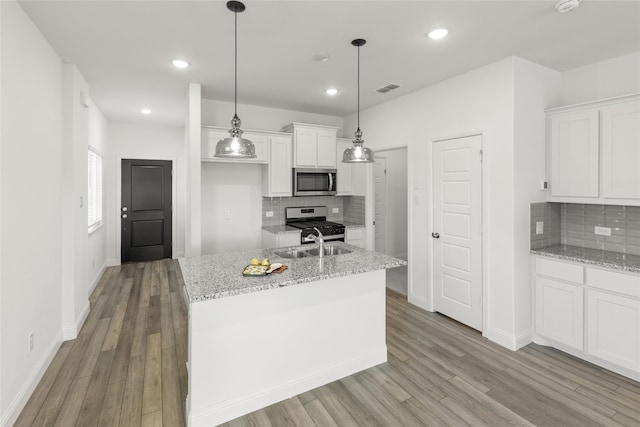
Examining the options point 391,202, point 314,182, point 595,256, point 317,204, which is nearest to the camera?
point 595,256

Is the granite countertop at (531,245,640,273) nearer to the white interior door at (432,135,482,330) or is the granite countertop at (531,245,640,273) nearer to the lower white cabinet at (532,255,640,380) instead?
the lower white cabinet at (532,255,640,380)

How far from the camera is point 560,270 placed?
9.81 feet

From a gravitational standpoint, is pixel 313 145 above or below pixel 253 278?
above

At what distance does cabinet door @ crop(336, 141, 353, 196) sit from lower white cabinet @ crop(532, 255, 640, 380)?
9.16 feet

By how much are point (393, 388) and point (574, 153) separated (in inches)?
108

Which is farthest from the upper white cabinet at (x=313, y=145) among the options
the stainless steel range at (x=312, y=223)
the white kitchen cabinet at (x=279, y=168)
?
the stainless steel range at (x=312, y=223)

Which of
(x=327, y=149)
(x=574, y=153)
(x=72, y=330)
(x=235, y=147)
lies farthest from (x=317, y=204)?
(x=72, y=330)

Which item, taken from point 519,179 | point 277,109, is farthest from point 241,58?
point 519,179

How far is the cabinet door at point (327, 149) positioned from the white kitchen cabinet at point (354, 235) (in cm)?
102

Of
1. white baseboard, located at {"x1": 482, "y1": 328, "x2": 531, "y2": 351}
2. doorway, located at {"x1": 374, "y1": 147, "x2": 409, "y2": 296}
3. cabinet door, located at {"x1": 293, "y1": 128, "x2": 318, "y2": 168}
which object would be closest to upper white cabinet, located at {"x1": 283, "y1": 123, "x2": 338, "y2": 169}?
cabinet door, located at {"x1": 293, "y1": 128, "x2": 318, "y2": 168}

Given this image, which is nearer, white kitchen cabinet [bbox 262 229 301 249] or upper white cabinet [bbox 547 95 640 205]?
upper white cabinet [bbox 547 95 640 205]

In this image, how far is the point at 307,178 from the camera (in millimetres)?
4848

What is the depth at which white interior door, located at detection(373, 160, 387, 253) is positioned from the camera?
Answer: 615cm

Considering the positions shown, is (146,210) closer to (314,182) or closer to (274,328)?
(314,182)
